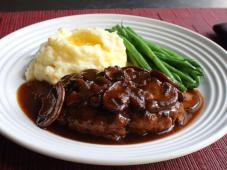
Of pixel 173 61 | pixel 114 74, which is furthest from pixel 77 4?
pixel 114 74

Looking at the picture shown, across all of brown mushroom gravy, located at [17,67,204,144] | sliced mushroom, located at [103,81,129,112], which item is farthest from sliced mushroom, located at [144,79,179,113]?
sliced mushroom, located at [103,81,129,112]

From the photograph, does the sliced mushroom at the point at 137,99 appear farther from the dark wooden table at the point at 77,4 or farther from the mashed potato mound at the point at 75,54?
the dark wooden table at the point at 77,4

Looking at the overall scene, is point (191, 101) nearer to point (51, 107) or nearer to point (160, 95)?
point (160, 95)

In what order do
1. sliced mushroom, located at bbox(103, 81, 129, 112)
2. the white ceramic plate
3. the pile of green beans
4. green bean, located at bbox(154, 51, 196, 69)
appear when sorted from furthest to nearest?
green bean, located at bbox(154, 51, 196, 69), the pile of green beans, sliced mushroom, located at bbox(103, 81, 129, 112), the white ceramic plate

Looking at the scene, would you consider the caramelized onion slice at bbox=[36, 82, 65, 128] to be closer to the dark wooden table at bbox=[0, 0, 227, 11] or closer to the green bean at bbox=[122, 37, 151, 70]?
the green bean at bbox=[122, 37, 151, 70]

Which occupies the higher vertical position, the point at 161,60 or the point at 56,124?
the point at 56,124

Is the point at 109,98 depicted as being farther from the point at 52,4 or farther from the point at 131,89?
the point at 52,4

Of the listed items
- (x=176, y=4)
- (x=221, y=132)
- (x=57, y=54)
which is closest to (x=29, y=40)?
(x=57, y=54)
